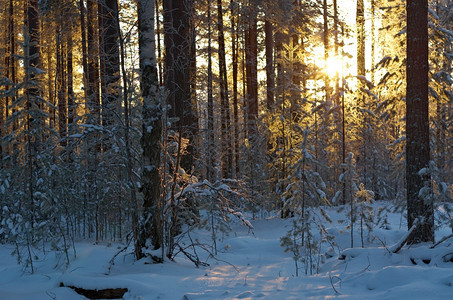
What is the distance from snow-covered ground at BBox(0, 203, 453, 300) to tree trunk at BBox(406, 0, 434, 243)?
0.81m

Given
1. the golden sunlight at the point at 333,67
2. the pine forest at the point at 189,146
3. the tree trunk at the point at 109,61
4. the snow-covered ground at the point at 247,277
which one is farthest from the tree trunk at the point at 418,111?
the golden sunlight at the point at 333,67

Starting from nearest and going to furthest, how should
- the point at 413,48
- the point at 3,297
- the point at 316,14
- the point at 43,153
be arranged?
1. the point at 3,297
2. the point at 413,48
3. the point at 43,153
4. the point at 316,14

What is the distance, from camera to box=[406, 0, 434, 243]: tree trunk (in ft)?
24.7

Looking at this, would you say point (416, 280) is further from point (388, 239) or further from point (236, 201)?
point (236, 201)

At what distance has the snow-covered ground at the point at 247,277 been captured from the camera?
514 cm

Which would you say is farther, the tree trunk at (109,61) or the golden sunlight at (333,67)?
the golden sunlight at (333,67)

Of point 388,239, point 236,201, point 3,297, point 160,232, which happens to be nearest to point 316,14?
point 236,201

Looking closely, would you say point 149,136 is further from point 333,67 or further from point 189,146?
point 333,67

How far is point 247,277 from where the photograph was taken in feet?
22.0

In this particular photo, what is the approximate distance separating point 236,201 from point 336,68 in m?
6.68

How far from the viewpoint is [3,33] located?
2325 cm

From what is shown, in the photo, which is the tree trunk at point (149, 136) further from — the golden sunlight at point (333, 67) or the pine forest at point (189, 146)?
the golden sunlight at point (333, 67)

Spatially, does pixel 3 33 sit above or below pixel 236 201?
above

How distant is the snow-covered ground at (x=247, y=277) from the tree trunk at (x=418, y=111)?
31.9 inches
